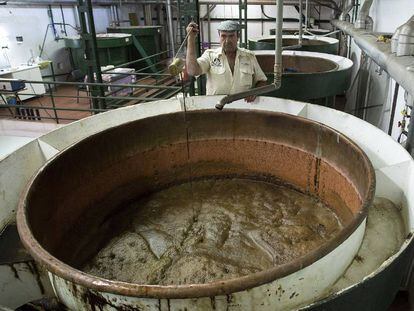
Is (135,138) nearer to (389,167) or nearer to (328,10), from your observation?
(389,167)

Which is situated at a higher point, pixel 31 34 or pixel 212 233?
pixel 31 34

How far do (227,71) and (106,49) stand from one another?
7725 millimetres

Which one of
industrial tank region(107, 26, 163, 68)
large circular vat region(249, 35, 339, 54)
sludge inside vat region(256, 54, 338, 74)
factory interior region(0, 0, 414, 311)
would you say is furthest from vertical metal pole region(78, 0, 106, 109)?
industrial tank region(107, 26, 163, 68)

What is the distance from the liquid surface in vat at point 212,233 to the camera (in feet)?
7.41

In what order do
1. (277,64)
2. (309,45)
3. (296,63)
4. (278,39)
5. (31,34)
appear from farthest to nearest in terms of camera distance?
(31,34) < (309,45) < (296,63) < (277,64) < (278,39)

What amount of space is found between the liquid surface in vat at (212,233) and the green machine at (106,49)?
24.9 ft

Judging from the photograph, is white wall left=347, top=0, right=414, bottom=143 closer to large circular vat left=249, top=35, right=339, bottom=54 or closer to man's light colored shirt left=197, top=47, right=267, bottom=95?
large circular vat left=249, top=35, right=339, bottom=54

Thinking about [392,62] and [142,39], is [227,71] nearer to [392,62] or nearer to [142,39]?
[392,62]

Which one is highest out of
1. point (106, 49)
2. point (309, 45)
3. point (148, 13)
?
point (148, 13)

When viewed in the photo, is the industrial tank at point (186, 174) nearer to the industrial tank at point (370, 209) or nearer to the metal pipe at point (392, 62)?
the industrial tank at point (370, 209)

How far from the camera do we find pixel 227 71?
10.5 ft

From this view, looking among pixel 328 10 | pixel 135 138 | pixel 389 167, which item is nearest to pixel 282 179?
pixel 389 167

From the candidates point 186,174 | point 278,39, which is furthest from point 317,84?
point 278,39

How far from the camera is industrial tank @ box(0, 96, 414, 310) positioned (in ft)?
4.44
